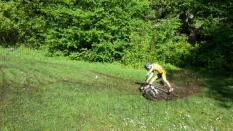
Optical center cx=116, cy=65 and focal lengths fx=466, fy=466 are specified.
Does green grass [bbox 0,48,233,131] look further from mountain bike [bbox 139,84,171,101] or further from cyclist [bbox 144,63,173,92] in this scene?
cyclist [bbox 144,63,173,92]

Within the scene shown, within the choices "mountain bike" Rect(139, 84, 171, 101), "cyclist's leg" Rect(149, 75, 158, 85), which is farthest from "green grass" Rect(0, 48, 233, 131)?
"cyclist's leg" Rect(149, 75, 158, 85)

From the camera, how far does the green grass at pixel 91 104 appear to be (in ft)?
65.9

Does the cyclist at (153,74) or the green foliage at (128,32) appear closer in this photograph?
the cyclist at (153,74)

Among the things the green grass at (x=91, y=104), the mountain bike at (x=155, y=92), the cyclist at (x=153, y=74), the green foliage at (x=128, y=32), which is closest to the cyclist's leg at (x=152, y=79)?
the cyclist at (x=153, y=74)

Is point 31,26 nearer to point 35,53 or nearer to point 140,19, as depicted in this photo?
point 35,53

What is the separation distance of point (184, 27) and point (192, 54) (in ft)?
17.0

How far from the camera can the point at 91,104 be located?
2242 centimetres

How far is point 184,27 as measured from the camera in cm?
4203

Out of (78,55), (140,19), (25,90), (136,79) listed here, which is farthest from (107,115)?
(140,19)

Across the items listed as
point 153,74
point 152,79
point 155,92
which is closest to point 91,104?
point 155,92

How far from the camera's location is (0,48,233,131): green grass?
2008cm

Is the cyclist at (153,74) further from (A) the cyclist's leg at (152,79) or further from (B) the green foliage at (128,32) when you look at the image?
(B) the green foliage at (128,32)

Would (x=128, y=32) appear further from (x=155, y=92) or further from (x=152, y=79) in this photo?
(x=155, y=92)

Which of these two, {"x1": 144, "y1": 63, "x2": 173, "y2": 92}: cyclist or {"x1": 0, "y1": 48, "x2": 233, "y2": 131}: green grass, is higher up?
{"x1": 144, "y1": 63, "x2": 173, "y2": 92}: cyclist
